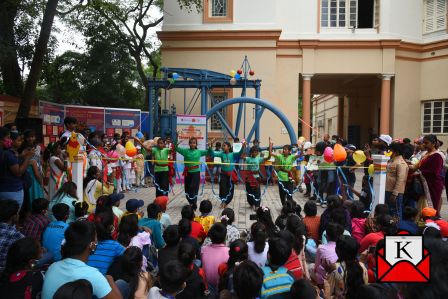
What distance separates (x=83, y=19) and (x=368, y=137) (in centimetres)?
1608

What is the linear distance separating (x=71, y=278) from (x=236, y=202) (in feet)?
27.4

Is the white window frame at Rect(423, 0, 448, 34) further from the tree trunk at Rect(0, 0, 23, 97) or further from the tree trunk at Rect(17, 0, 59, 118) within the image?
the tree trunk at Rect(0, 0, 23, 97)

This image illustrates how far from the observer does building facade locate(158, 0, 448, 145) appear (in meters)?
18.1

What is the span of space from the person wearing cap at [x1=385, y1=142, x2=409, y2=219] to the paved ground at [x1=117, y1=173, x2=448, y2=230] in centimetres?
264

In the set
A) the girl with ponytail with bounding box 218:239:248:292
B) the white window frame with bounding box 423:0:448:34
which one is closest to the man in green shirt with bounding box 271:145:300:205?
the girl with ponytail with bounding box 218:239:248:292

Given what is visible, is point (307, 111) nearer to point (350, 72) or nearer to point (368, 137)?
point (350, 72)

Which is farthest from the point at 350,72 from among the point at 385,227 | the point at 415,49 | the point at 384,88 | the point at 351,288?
the point at 351,288

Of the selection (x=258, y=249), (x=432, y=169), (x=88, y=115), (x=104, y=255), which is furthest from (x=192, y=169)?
(x=88, y=115)

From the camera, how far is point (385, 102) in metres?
19.1

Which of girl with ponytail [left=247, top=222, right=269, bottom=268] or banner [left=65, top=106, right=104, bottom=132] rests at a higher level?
banner [left=65, top=106, right=104, bottom=132]

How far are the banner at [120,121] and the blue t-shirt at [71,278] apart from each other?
12.5 metres

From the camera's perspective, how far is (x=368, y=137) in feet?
77.3

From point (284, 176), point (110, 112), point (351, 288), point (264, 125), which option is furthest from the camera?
point (264, 125)

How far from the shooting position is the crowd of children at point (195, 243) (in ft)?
9.41
